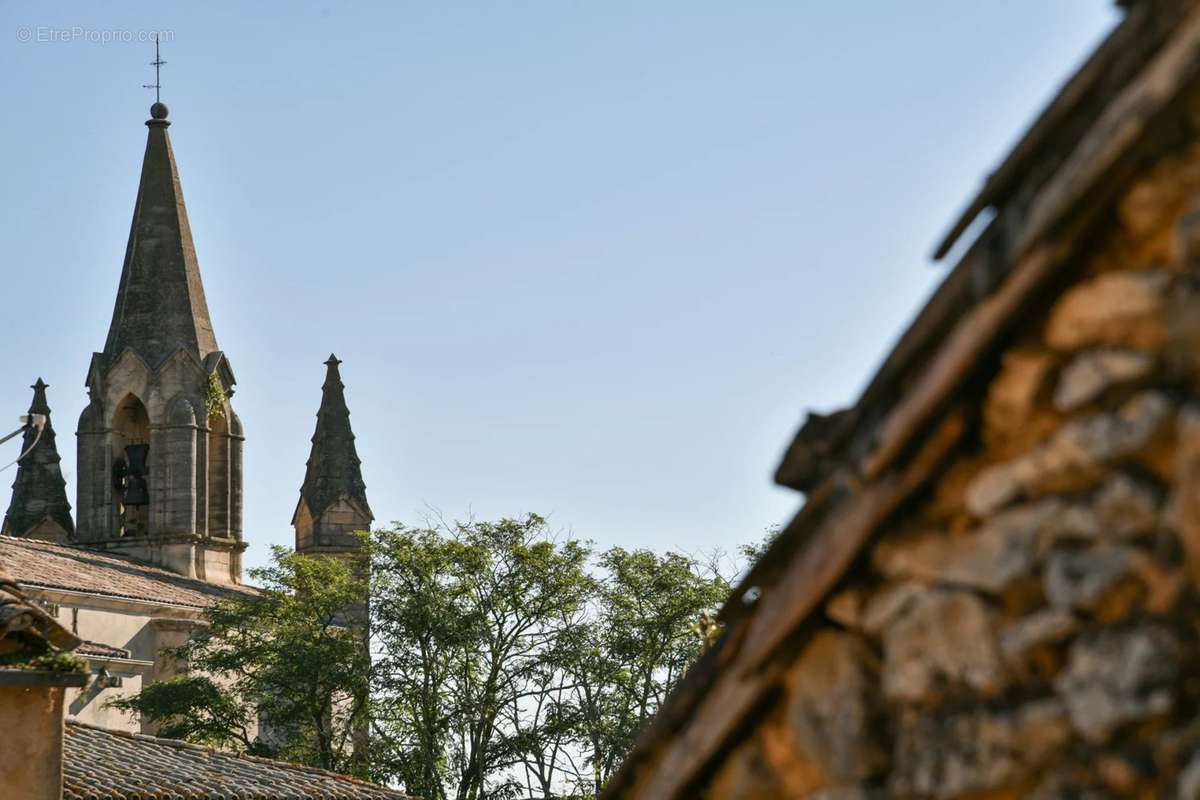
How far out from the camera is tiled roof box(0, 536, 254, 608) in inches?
1534

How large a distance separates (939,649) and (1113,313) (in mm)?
562

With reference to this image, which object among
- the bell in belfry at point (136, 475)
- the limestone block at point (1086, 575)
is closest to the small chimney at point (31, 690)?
the limestone block at point (1086, 575)

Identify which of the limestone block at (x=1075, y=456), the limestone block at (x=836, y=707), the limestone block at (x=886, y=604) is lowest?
the limestone block at (x=836, y=707)

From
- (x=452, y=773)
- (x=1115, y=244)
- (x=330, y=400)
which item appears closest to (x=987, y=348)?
(x=1115, y=244)

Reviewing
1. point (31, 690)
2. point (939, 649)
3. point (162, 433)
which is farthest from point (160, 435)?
point (939, 649)

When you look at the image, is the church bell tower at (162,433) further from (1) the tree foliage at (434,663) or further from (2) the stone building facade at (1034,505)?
(2) the stone building facade at (1034,505)

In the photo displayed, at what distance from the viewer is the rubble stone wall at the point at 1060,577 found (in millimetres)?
2424

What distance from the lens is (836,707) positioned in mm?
2863

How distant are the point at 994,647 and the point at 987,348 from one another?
17.1 inches

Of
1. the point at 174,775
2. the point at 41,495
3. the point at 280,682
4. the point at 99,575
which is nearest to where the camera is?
the point at 174,775

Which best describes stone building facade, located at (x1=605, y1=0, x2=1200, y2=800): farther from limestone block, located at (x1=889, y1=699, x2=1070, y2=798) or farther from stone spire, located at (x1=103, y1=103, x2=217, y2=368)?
stone spire, located at (x1=103, y1=103, x2=217, y2=368)

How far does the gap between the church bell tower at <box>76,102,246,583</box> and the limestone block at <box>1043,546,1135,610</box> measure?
45.3 m

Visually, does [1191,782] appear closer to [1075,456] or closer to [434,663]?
[1075,456]

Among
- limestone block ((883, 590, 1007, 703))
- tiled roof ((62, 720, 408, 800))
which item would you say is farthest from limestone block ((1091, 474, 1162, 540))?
tiled roof ((62, 720, 408, 800))
